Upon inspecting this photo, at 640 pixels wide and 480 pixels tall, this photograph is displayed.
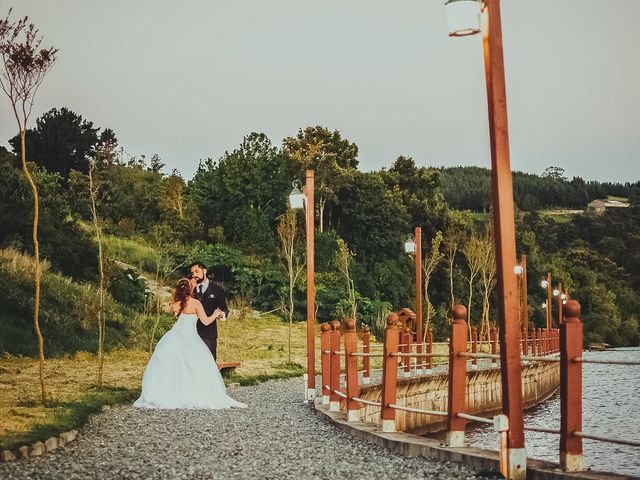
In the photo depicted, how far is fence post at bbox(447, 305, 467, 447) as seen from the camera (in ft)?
26.4

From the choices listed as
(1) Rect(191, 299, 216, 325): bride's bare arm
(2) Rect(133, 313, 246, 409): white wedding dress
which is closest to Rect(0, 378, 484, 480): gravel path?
(2) Rect(133, 313, 246, 409): white wedding dress

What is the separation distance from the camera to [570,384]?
21.3 ft

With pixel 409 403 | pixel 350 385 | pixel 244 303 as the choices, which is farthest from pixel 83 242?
pixel 350 385

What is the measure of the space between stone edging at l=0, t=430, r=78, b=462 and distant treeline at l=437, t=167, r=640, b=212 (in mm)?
111126

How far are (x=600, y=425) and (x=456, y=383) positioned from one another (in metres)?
18.9

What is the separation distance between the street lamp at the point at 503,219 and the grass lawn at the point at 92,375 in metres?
4.61

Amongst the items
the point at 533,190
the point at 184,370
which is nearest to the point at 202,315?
the point at 184,370

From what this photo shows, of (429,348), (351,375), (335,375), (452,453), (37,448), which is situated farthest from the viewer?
(429,348)

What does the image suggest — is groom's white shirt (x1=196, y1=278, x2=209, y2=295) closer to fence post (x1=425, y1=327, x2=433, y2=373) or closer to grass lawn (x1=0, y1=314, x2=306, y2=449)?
grass lawn (x1=0, y1=314, x2=306, y2=449)

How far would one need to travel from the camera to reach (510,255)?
698 centimetres

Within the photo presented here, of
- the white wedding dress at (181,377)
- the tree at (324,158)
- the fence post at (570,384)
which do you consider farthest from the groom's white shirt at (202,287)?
the tree at (324,158)

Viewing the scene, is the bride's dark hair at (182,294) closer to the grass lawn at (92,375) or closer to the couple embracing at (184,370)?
the couple embracing at (184,370)

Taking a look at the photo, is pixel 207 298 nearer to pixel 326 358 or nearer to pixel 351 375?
pixel 326 358

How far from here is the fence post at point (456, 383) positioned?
26.4ft
